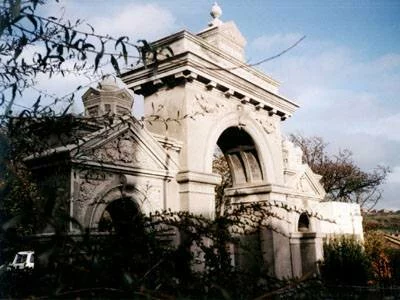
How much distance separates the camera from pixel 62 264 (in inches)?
69.0

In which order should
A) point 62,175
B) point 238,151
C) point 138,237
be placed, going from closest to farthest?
point 138,237, point 62,175, point 238,151

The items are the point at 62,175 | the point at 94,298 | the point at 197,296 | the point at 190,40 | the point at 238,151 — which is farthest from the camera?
the point at 238,151

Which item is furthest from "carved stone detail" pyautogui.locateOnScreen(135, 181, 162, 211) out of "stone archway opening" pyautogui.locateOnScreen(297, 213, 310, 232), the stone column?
"stone archway opening" pyautogui.locateOnScreen(297, 213, 310, 232)

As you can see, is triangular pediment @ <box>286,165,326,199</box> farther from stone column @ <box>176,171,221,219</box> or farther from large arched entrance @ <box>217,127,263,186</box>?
stone column @ <box>176,171,221,219</box>

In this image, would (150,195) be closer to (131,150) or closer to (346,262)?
(131,150)

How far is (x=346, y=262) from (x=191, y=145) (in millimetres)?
8748

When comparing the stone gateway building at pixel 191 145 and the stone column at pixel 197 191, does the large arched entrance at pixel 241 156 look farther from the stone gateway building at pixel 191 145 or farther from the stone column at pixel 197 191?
the stone column at pixel 197 191

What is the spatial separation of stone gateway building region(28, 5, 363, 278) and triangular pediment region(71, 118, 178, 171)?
19 mm

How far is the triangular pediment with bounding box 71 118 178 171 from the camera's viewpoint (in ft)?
22.4

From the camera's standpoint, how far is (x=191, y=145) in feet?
28.1

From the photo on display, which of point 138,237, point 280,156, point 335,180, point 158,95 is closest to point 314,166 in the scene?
point 335,180

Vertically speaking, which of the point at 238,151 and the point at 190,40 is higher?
the point at 190,40

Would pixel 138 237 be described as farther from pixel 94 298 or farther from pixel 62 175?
pixel 62 175

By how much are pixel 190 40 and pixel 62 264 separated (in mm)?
7699
